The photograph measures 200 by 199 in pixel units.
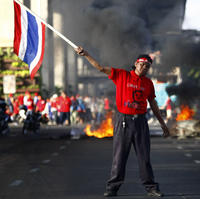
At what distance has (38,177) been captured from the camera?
13969 millimetres

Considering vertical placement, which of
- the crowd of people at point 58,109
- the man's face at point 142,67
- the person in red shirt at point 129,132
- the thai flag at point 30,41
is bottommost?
the crowd of people at point 58,109

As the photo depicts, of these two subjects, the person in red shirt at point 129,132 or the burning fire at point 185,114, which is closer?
the person in red shirt at point 129,132

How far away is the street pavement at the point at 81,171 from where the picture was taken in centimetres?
1155

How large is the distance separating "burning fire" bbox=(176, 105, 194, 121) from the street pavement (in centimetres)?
767

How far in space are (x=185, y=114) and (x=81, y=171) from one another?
59.6 ft

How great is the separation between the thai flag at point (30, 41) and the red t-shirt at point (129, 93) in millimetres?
3430

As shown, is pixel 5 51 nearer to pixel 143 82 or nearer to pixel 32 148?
pixel 32 148

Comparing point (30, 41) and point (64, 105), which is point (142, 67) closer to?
point (30, 41)

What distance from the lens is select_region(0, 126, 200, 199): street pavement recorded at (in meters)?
11.5

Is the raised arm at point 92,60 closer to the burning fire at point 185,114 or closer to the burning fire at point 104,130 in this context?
the burning fire at point 104,130

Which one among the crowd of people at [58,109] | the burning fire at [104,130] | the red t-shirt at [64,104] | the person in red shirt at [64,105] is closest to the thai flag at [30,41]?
the burning fire at [104,130]

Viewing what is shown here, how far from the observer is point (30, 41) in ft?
46.5

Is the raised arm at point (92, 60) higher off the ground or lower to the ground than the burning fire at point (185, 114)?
A: higher

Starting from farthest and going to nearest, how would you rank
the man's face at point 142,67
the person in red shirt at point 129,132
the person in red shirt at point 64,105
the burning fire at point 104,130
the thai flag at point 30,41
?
the person in red shirt at point 64,105 < the burning fire at point 104,130 < the thai flag at point 30,41 < the man's face at point 142,67 < the person in red shirt at point 129,132
